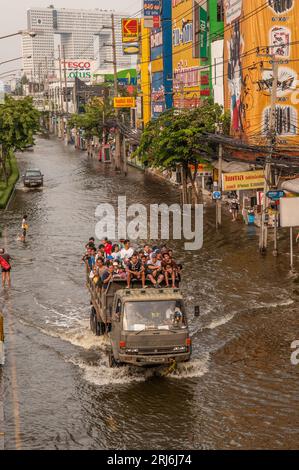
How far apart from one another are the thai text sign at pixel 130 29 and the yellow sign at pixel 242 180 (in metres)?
49.4

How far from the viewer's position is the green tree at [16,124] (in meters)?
64.2

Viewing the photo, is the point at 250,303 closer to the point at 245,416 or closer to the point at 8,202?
the point at 245,416

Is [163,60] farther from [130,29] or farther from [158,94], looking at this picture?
[130,29]

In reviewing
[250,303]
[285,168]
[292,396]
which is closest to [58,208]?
[285,168]

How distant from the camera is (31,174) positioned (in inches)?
2495

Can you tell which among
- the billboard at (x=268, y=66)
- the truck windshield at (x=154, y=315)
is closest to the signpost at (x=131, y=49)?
the billboard at (x=268, y=66)

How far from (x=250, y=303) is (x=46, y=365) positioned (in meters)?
9.09

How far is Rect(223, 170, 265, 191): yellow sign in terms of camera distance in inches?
1492

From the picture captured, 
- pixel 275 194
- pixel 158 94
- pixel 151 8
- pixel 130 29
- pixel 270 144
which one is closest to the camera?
pixel 275 194

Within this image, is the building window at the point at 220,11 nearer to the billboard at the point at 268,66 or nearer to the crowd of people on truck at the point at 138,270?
the billboard at the point at 268,66

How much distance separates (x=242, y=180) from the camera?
3800 cm

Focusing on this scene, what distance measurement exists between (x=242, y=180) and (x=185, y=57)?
3187 cm

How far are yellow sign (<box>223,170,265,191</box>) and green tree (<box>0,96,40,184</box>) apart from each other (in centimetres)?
3070

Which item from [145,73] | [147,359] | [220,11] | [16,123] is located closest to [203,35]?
[220,11]
